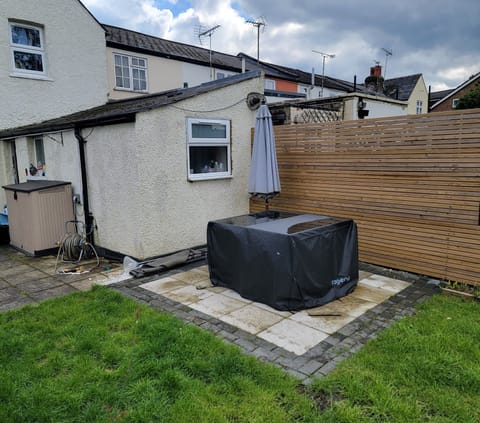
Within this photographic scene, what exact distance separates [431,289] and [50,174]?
26.8 ft

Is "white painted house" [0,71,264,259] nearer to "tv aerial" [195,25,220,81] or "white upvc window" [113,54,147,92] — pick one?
"tv aerial" [195,25,220,81]

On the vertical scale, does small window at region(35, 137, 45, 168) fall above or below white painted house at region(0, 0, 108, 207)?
below

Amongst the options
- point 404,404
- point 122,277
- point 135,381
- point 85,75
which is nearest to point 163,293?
point 122,277

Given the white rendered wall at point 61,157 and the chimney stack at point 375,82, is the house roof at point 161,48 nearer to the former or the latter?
the chimney stack at point 375,82

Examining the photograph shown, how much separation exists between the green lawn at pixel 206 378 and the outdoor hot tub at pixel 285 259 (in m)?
1.05

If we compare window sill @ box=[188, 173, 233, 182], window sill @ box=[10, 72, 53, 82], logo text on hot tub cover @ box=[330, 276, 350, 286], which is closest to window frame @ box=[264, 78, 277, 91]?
window sill @ box=[10, 72, 53, 82]

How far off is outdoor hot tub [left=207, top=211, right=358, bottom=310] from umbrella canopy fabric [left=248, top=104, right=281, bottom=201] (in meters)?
1.52

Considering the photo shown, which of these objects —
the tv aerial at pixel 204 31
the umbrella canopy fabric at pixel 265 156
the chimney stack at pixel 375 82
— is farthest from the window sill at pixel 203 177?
the chimney stack at pixel 375 82

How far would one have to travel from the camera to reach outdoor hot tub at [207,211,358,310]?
14.3 feet

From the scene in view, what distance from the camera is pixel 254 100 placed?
311 inches

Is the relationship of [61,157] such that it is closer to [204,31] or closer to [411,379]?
[411,379]

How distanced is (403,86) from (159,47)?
2235 centimetres

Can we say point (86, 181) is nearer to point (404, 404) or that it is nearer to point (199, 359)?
point (199, 359)

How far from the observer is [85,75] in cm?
1143
